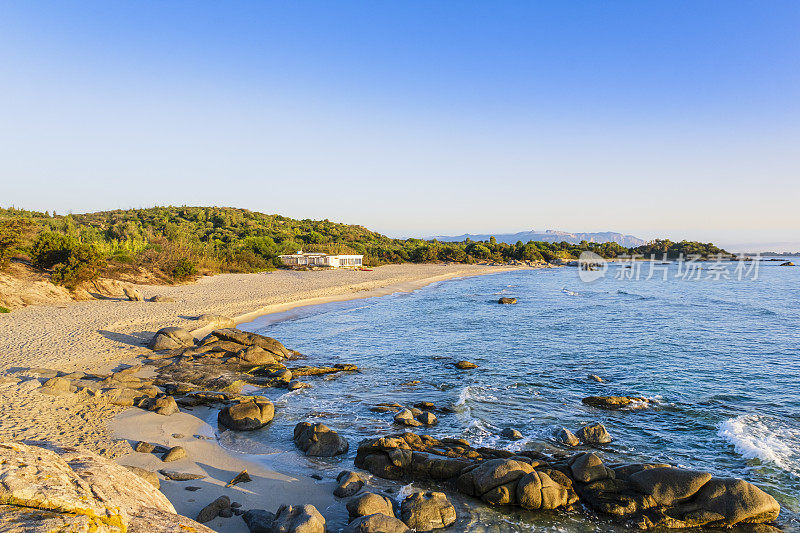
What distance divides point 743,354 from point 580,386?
39.4 ft

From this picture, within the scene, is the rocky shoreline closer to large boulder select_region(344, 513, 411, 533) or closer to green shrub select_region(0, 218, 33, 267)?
large boulder select_region(344, 513, 411, 533)

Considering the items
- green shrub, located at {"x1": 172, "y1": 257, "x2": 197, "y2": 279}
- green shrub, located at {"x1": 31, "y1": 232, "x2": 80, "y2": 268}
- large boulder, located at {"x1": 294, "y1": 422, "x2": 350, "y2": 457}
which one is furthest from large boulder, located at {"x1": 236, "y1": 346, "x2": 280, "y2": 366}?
green shrub, located at {"x1": 172, "y1": 257, "x2": 197, "y2": 279}

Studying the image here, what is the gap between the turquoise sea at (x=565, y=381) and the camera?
11656 millimetres

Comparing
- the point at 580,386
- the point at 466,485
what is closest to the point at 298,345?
the point at 580,386

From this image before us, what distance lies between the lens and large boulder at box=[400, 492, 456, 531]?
8.16 metres

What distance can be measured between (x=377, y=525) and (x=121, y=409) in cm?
931

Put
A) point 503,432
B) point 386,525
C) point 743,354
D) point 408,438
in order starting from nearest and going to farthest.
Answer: point 386,525 → point 408,438 → point 503,432 → point 743,354

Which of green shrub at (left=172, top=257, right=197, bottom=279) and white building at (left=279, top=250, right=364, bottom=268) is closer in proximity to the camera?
green shrub at (left=172, top=257, right=197, bottom=279)

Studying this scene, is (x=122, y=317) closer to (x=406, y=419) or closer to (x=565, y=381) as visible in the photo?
(x=406, y=419)

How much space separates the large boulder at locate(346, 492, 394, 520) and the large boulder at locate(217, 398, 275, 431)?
525cm

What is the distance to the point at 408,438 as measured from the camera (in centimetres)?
1148

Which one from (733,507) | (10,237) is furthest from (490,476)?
(10,237)

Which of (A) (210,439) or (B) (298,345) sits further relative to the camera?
(B) (298,345)

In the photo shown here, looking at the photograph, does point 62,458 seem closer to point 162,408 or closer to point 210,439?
point 210,439
